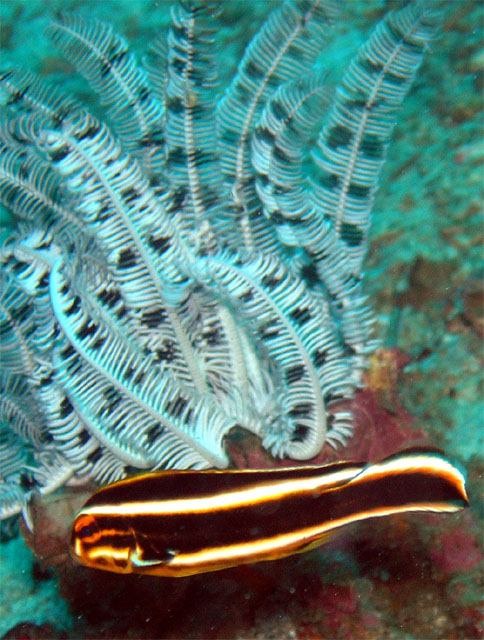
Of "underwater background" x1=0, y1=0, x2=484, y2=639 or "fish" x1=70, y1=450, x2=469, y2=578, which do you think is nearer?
"fish" x1=70, y1=450, x2=469, y2=578

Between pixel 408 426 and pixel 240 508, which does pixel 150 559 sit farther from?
pixel 408 426

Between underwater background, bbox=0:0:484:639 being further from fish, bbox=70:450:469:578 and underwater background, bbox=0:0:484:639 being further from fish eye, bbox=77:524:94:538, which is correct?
fish eye, bbox=77:524:94:538

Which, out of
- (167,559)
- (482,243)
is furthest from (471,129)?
(167,559)

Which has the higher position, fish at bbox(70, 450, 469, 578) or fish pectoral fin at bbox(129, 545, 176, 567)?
fish at bbox(70, 450, 469, 578)

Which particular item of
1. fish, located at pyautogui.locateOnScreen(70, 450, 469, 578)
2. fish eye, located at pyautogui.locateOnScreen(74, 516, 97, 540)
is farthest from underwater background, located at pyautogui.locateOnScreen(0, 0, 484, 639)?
fish eye, located at pyautogui.locateOnScreen(74, 516, 97, 540)

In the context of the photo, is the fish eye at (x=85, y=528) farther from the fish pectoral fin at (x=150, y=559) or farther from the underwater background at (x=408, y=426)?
the underwater background at (x=408, y=426)

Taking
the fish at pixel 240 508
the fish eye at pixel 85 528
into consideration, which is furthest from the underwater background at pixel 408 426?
the fish eye at pixel 85 528

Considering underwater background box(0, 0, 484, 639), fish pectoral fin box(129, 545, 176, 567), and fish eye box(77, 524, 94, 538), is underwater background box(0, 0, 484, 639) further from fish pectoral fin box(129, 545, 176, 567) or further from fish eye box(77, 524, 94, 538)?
fish eye box(77, 524, 94, 538)
